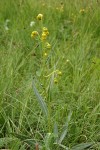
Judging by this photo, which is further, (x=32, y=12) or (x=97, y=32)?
(x=32, y=12)

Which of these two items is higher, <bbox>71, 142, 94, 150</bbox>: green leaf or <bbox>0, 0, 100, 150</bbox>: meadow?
<bbox>0, 0, 100, 150</bbox>: meadow

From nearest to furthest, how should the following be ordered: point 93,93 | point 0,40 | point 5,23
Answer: point 93,93, point 0,40, point 5,23

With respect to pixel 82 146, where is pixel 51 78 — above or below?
above

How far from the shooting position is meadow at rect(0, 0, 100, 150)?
1.71 meters

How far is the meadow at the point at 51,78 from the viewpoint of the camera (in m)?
1.71

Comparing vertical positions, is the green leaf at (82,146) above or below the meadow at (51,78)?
below

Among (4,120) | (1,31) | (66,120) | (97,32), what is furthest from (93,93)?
(1,31)

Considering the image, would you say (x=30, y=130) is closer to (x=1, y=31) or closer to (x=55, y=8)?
(x=1, y=31)

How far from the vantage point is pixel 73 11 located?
3602 millimetres

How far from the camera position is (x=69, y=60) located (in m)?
2.58

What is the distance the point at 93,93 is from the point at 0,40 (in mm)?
1236

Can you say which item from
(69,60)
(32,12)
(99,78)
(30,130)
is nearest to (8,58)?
(69,60)

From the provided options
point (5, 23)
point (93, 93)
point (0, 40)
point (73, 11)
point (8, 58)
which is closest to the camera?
point (93, 93)

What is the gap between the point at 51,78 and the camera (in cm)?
175
